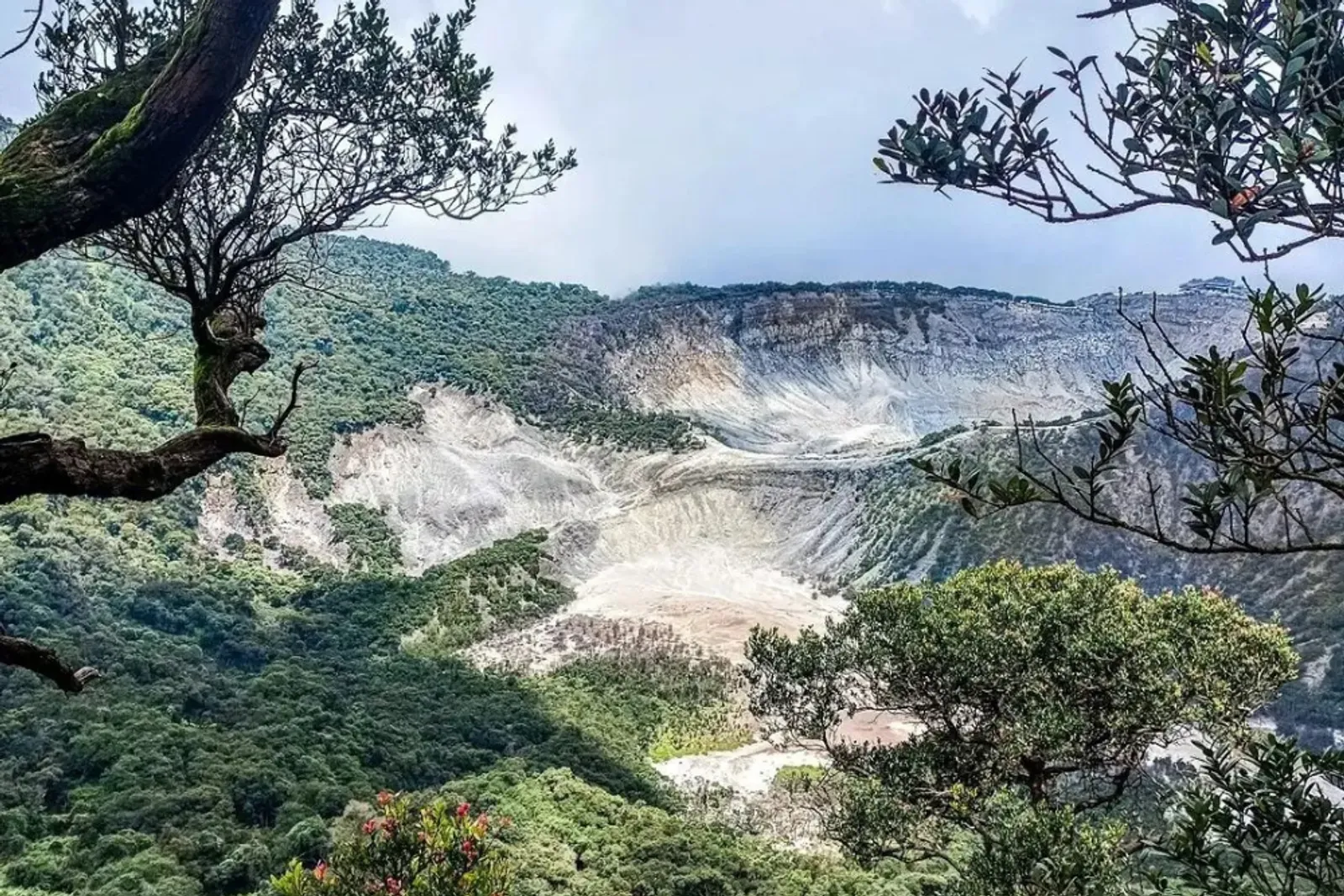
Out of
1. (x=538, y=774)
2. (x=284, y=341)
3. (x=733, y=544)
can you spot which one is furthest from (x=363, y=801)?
(x=284, y=341)

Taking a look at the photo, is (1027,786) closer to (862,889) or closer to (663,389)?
(862,889)

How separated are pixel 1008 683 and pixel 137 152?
30.8ft

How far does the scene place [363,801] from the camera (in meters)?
20.2

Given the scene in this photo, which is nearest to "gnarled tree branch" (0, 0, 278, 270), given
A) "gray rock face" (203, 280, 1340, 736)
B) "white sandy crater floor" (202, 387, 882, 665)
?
"gray rock face" (203, 280, 1340, 736)

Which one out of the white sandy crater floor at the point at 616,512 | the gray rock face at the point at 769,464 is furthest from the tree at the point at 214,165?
the white sandy crater floor at the point at 616,512

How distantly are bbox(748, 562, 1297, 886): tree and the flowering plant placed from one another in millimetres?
4342

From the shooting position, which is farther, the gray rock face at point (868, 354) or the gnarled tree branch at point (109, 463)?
the gray rock face at point (868, 354)

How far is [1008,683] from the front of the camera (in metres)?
10.2

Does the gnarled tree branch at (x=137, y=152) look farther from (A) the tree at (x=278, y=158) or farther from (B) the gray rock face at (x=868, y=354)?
(B) the gray rock face at (x=868, y=354)

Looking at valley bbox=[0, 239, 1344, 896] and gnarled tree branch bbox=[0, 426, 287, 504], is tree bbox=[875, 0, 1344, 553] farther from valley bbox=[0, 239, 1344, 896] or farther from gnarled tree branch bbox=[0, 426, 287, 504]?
valley bbox=[0, 239, 1344, 896]

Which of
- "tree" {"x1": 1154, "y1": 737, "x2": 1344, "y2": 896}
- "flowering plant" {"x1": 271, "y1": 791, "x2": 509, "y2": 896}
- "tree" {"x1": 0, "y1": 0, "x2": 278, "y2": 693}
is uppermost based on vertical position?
"tree" {"x1": 0, "y1": 0, "x2": 278, "y2": 693}

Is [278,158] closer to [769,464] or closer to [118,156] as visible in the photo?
[118,156]

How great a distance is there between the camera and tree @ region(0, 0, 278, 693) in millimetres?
3947

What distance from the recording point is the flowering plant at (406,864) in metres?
8.20
